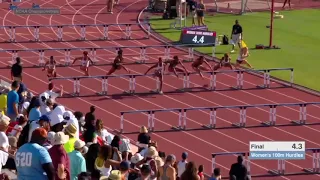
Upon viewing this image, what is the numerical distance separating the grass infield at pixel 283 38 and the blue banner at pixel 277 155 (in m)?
10.4

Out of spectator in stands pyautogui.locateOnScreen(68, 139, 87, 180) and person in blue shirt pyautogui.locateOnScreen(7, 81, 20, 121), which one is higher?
spectator in stands pyautogui.locateOnScreen(68, 139, 87, 180)

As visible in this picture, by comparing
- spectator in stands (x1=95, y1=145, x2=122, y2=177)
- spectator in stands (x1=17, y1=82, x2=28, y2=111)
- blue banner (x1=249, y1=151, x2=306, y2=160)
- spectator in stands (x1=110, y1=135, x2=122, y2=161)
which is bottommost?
blue banner (x1=249, y1=151, x2=306, y2=160)

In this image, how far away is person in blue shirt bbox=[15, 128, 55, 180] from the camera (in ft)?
44.1

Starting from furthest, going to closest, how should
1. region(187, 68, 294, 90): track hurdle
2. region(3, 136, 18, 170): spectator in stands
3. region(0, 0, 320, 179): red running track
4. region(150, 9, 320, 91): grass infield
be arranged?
1. region(150, 9, 320, 91): grass infield
2. region(187, 68, 294, 90): track hurdle
3. region(0, 0, 320, 179): red running track
4. region(3, 136, 18, 170): spectator in stands

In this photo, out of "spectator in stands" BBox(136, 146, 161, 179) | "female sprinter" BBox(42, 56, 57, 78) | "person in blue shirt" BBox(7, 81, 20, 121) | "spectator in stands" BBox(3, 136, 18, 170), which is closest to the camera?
"spectator in stands" BBox(3, 136, 18, 170)

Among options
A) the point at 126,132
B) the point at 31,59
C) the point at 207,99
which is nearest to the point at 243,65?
the point at 207,99

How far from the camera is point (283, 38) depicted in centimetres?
4506

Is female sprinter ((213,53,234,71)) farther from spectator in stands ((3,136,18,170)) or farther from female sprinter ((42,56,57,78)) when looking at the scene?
spectator in stands ((3,136,18,170))

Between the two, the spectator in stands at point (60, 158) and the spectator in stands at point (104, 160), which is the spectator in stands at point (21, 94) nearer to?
the spectator in stands at point (104, 160)

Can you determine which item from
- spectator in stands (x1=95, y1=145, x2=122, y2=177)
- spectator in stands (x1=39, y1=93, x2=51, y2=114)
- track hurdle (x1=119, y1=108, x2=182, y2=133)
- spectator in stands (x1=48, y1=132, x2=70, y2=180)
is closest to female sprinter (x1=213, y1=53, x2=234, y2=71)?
track hurdle (x1=119, y1=108, x2=182, y2=133)

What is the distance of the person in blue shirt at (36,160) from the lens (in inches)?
530

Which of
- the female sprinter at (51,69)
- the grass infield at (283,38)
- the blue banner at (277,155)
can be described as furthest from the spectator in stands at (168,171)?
the grass infield at (283,38)

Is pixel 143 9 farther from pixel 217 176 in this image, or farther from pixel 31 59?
pixel 217 176

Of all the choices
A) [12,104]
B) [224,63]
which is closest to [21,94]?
[12,104]
